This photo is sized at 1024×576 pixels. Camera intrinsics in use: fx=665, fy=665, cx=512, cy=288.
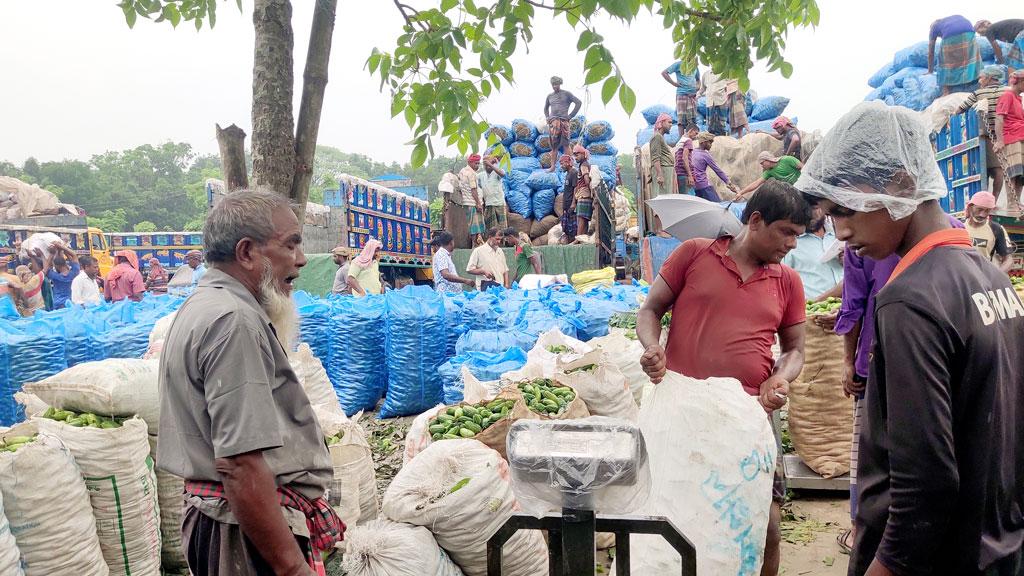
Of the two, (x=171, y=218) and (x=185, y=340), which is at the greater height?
(x=171, y=218)

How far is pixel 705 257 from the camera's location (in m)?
2.75

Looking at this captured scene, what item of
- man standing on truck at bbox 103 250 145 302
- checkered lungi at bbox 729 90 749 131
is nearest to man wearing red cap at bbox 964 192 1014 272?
checkered lungi at bbox 729 90 749 131

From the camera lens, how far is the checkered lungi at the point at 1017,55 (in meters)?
12.5

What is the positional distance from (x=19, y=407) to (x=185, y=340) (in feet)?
13.6

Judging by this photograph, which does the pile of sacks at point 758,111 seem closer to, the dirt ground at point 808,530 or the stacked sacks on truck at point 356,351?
the stacked sacks on truck at point 356,351

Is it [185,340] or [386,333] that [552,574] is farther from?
[386,333]

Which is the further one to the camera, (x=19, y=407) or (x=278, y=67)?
(x=19, y=407)

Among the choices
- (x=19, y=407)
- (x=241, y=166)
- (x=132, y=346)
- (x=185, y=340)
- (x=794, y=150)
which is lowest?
(x=19, y=407)

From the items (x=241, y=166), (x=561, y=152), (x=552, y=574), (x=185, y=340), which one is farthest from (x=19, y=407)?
(x=561, y=152)

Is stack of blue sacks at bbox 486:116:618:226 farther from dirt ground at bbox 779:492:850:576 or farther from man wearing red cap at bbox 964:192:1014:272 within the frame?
dirt ground at bbox 779:492:850:576

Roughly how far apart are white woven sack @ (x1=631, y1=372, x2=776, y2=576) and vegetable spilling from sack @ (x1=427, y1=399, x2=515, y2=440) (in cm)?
104

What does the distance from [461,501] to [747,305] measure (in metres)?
1.36

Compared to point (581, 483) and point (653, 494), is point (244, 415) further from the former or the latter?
point (653, 494)

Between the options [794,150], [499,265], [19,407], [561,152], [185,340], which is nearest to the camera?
[185,340]
